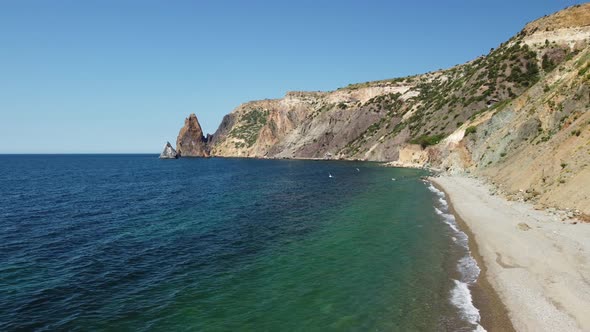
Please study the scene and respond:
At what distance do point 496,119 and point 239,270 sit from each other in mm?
65177

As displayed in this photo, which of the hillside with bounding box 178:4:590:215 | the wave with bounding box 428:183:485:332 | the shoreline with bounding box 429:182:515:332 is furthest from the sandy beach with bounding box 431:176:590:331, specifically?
the hillside with bounding box 178:4:590:215

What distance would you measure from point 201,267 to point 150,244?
7683 mm

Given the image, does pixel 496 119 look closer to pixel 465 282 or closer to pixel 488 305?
pixel 465 282

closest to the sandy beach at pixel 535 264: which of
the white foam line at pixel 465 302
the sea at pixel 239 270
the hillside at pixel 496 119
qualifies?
the white foam line at pixel 465 302

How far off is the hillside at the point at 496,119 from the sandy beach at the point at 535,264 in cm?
419

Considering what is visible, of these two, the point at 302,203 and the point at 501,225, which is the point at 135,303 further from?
the point at 302,203

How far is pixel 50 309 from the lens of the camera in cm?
1797

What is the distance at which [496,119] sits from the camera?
234 feet

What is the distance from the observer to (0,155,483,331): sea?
1688cm

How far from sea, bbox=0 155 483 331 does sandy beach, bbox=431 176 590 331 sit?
66.9 inches

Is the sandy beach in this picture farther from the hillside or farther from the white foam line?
the hillside

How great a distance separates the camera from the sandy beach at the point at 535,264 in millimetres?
15520

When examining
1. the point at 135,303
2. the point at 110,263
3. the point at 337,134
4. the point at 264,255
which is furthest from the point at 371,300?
the point at 337,134

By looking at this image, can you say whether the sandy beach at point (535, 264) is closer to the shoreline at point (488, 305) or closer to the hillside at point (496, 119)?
the shoreline at point (488, 305)
